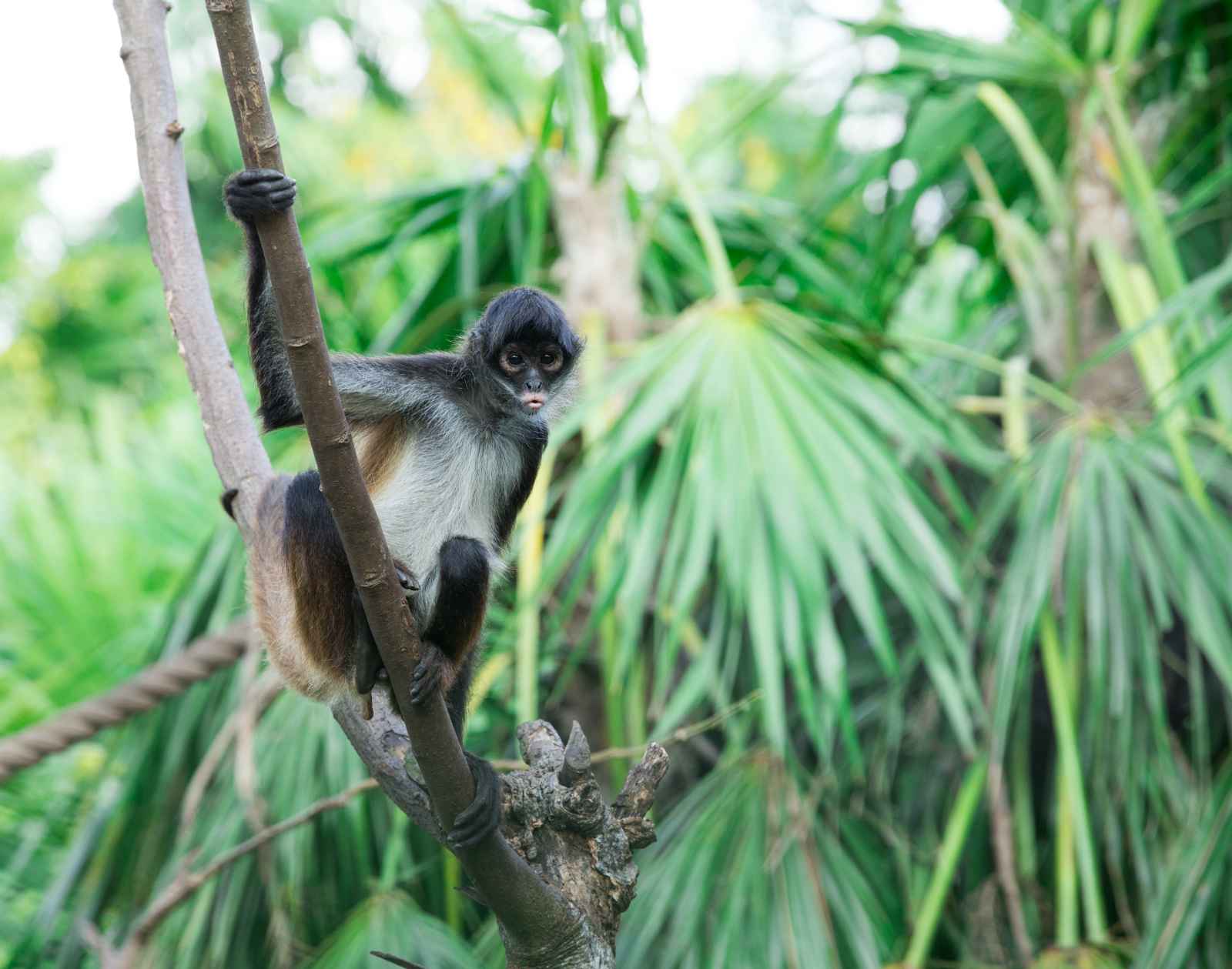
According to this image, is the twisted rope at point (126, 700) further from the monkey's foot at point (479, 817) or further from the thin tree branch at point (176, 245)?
the monkey's foot at point (479, 817)

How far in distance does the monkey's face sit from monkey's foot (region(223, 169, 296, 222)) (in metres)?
0.99

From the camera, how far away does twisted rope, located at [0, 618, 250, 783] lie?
3.46 m

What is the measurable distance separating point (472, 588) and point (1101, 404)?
355cm

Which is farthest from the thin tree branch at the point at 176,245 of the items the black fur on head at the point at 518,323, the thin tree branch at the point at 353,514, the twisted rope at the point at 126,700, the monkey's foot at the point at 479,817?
the twisted rope at the point at 126,700

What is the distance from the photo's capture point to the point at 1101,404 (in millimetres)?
5168

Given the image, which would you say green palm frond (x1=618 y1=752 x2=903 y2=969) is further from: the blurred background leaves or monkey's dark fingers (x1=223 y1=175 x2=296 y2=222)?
monkey's dark fingers (x1=223 y1=175 x2=296 y2=222)

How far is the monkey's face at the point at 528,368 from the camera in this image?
9.32 feet

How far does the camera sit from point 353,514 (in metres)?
1.94

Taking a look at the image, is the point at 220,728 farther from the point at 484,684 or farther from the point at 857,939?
the point at 857,939

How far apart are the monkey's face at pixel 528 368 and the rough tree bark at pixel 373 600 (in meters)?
0.60

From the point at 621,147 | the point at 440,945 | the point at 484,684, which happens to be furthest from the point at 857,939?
the point at 621,147

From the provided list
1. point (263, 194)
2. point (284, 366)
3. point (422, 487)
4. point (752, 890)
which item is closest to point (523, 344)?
point (422, 487)

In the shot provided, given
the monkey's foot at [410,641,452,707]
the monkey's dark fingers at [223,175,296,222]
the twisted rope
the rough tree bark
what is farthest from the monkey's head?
the twisted rope

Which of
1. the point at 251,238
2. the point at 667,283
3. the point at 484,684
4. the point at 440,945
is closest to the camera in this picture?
the point at 251,238
